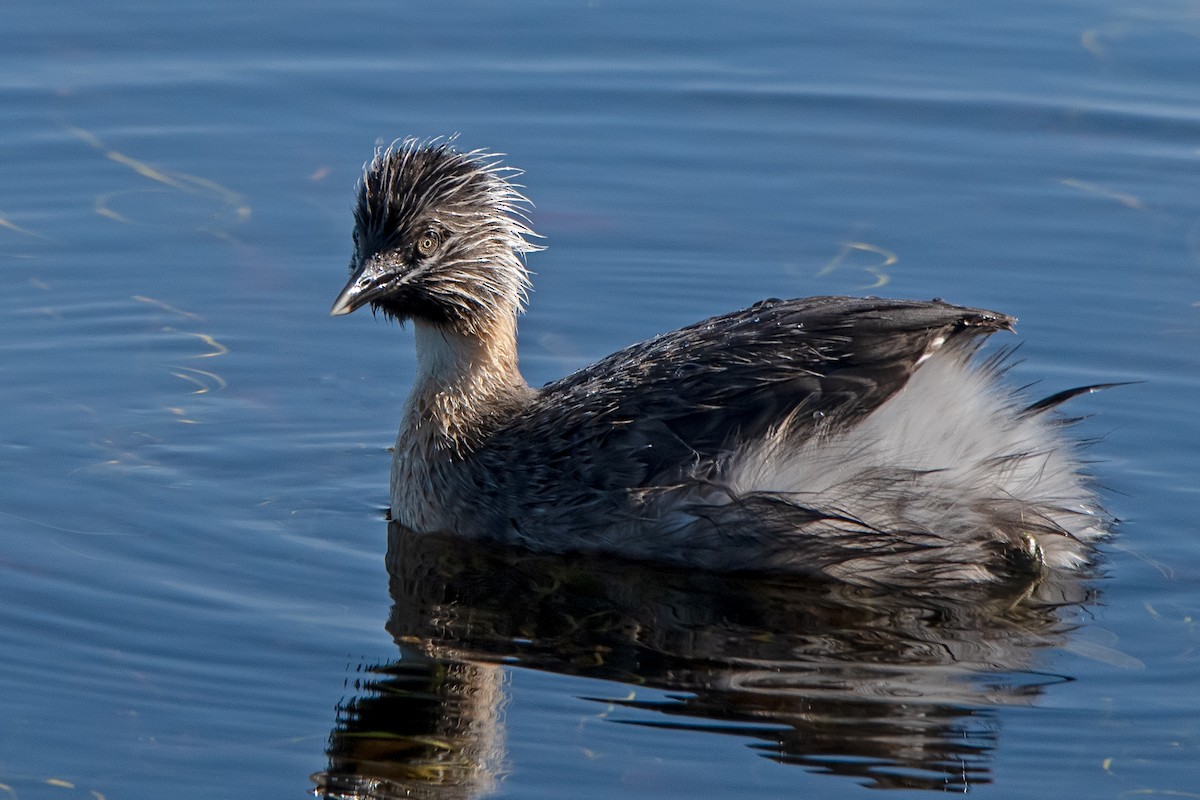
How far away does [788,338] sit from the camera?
7.63 meters

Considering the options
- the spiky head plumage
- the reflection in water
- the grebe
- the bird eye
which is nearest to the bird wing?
the grebe

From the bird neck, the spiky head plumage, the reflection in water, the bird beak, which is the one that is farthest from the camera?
the bird neck

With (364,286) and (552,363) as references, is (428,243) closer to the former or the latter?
(364,286)

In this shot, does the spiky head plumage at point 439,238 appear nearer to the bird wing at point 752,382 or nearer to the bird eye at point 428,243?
the bird eye at point 428,243

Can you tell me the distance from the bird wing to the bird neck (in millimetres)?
507

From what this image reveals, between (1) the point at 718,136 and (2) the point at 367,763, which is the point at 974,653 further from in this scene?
(1) the point at 718,136

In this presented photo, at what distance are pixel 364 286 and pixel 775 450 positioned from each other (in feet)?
6.15

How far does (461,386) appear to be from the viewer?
27.7 ft

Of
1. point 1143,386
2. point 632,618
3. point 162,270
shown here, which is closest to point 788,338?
point 632,618

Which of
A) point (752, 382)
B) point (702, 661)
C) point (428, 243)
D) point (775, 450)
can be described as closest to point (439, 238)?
point (428, 243)

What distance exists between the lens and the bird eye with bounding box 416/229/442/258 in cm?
818

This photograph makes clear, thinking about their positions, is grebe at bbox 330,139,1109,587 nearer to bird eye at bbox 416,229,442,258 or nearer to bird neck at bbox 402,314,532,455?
bird eye at bbox 416,229,442,258

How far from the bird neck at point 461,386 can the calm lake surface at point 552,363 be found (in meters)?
0.46

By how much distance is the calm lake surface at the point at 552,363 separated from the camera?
645cm
